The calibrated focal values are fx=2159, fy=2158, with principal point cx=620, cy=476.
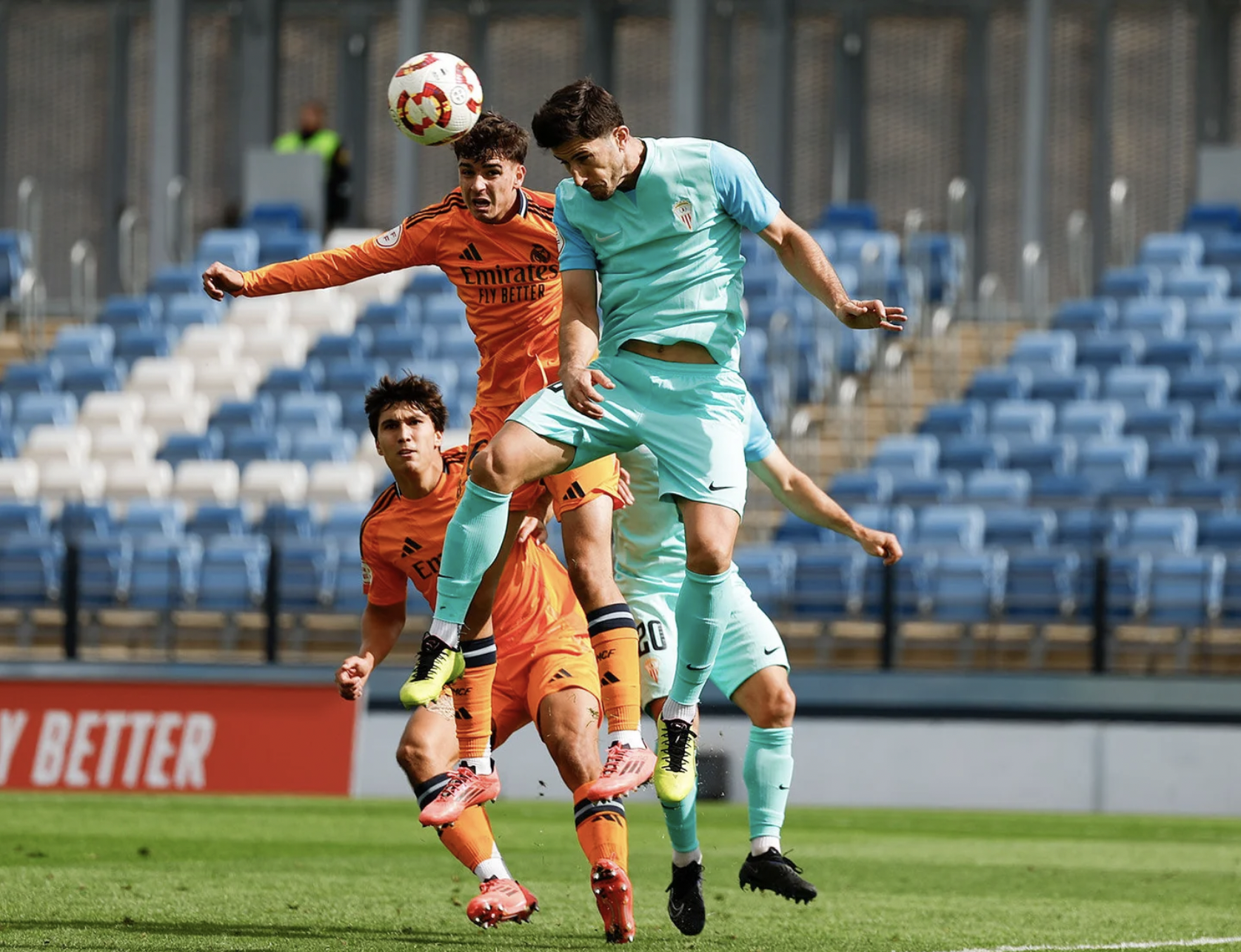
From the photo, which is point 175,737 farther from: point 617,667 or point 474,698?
point 617,667

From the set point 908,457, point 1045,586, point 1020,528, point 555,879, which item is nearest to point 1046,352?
point 908,457

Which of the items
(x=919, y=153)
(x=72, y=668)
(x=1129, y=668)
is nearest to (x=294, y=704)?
(x=72, y=668)

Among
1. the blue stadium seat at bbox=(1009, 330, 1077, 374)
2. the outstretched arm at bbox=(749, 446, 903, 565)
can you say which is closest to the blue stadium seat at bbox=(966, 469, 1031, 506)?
the blue stadium seat at bbox=(1009, 330, 1077, 374)

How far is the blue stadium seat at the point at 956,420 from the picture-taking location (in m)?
16.6

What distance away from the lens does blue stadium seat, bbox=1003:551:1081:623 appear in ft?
45.8

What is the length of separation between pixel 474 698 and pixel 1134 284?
485 inches

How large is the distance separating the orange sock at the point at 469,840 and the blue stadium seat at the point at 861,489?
895 cm

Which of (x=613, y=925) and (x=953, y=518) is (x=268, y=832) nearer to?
(x=613, y=925)

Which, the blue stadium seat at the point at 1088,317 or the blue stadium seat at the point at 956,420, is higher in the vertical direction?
the blue stadium seat at the point at 1088,317

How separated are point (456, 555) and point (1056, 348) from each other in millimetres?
11530

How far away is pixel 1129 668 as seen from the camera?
45.6ft

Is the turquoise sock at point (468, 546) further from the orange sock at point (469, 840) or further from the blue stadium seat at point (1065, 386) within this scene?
the blue stadium seat at point (1065, 386)

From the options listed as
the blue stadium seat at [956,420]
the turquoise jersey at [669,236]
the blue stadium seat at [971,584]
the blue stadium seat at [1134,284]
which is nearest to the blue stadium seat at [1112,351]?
the blue stadium seat at [1134,284]

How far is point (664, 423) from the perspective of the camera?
6445 millimetres
